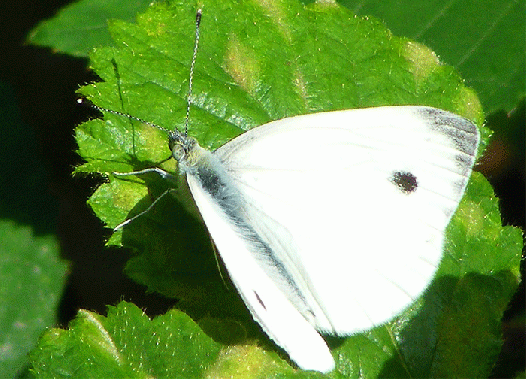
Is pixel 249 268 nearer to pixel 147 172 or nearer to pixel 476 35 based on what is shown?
pixel 147 172

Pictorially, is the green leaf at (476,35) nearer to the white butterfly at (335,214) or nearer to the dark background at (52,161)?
the dark background at (52,161)

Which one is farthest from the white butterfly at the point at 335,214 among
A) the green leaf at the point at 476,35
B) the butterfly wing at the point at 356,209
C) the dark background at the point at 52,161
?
the dark background at the point at 52,161

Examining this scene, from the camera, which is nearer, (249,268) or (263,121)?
(249,268)

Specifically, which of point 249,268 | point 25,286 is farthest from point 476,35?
point 25,286

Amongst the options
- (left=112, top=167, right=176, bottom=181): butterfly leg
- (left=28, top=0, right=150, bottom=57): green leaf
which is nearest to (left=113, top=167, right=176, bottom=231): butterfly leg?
(left=112, top=167, right=176, bottom=181): butterfly leg

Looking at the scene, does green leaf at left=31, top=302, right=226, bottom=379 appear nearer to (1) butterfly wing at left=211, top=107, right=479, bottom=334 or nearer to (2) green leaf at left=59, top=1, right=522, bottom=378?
(2) green leaf at left=59, top=1, right=522, bottom=378

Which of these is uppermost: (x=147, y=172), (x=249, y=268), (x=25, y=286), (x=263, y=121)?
(x=263, y=121)
